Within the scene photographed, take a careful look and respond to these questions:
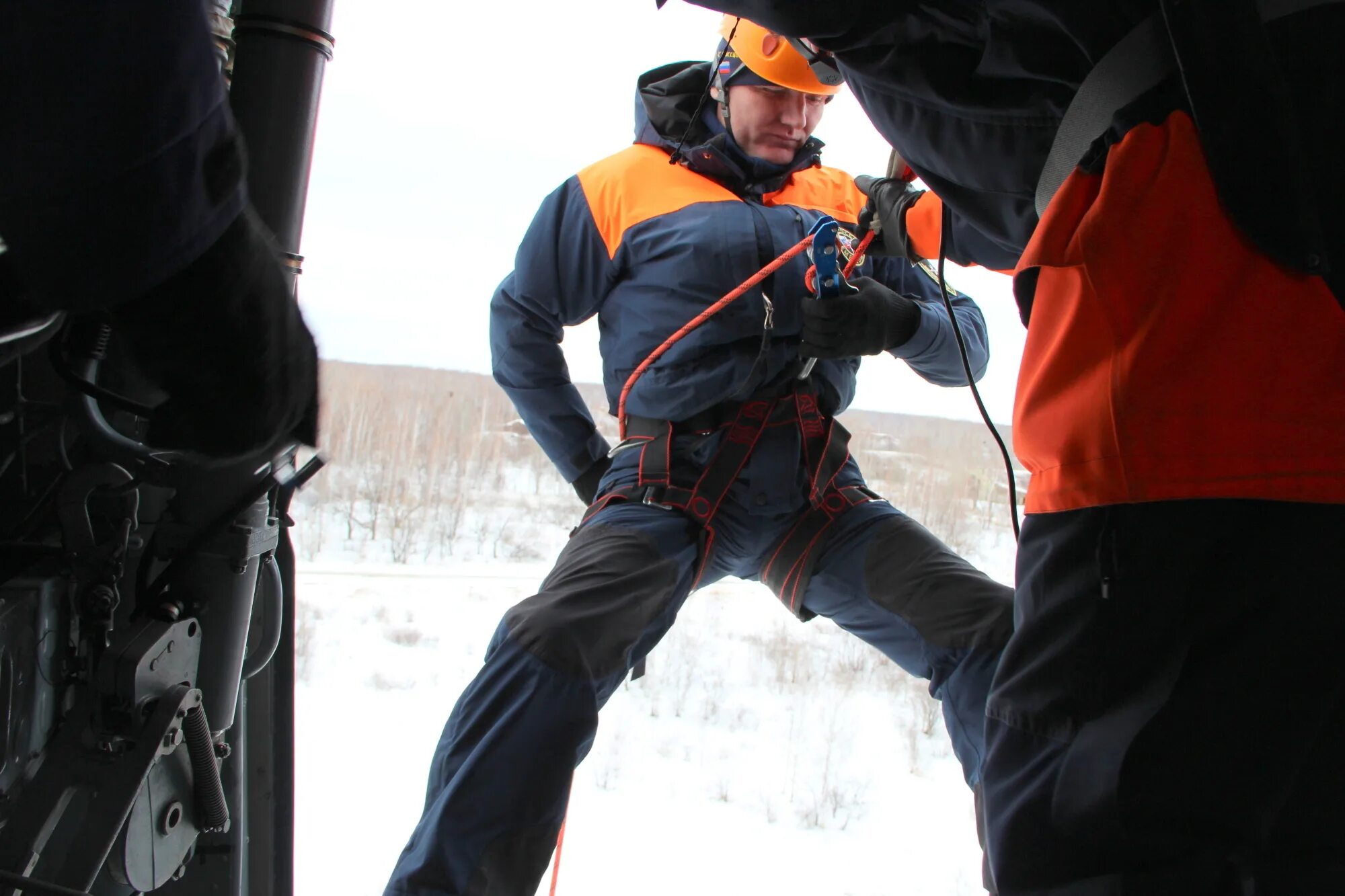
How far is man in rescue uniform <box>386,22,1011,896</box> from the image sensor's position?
1425 mm

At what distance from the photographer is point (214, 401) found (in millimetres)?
695

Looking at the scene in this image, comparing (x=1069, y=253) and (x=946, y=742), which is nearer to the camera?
(x=1069, y=253)

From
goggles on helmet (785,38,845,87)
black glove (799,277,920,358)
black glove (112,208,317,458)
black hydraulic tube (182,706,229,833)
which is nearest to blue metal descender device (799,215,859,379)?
black glove (799,277,920,358)

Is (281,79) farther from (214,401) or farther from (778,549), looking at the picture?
(778,549)

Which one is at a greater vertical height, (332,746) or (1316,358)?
(1316,358)

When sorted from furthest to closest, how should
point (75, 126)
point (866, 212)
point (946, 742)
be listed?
point (946, 742) < point (866, 212) < point (75, 126)

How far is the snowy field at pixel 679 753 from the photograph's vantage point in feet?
6.53

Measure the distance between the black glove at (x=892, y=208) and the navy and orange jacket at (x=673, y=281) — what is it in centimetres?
27

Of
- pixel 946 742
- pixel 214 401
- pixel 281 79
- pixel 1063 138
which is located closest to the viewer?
pixel 214 401

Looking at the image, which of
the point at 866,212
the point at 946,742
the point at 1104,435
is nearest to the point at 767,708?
the point at 946,742

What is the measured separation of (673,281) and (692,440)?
35cm

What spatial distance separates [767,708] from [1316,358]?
2.15 m

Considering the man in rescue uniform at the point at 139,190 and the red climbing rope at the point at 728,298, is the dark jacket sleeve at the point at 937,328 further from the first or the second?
the man in rescue uniform at the point at 139,190

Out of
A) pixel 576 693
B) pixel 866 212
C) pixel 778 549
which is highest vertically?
pixel 866 212
